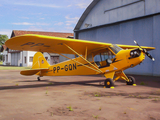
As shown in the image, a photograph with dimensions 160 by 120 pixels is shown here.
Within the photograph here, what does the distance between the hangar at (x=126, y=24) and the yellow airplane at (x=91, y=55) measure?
6.76 metres

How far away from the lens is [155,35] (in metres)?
15.7

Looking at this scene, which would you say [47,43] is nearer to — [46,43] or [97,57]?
[46,43]

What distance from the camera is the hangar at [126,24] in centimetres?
1582

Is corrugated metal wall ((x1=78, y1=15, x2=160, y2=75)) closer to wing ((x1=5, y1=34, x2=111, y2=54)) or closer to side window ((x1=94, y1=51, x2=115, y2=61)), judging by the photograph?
side window ((x1=94, y1=51, x2=115, y2=61))

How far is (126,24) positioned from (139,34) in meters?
2.03

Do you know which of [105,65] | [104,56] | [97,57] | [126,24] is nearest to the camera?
[105,65]

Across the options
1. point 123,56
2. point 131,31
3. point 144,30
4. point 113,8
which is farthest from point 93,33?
point 123,56

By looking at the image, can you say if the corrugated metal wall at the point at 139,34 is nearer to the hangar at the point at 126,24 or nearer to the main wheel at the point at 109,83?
the hangar at the point at 126,24

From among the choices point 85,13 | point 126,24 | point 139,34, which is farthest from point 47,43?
point 85,13

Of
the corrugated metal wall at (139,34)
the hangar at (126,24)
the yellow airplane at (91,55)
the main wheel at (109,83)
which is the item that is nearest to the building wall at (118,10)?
the hangar at (126,24)

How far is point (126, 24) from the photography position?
1850 cm

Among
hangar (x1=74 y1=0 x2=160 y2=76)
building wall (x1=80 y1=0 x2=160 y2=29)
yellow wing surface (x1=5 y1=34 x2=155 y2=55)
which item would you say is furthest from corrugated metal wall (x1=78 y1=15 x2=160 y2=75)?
yellow wing surface (x1=5 y1=34 x2=155 y2=55)

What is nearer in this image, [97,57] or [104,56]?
[104,56]

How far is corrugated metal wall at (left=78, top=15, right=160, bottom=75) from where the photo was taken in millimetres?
15625
